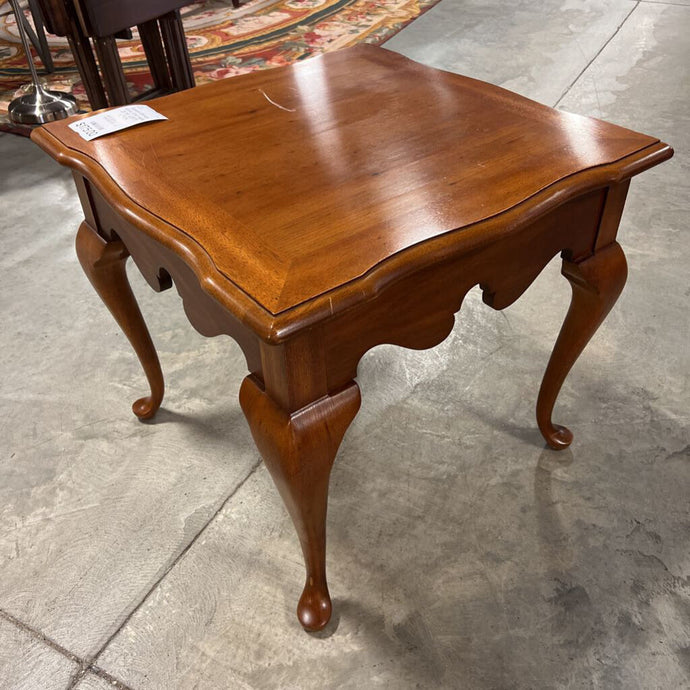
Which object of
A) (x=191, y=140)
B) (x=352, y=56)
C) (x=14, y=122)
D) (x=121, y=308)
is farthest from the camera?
(x=14, y=122)

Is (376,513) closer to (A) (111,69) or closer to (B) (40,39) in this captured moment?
(A) (111,69)

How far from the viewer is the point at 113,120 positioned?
1.12 m

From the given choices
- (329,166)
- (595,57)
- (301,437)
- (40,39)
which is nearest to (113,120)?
(329,166)

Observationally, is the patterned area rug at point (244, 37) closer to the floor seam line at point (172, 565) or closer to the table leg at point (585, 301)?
the floor seam line at point (172, 565)

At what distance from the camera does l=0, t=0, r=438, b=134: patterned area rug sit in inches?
129

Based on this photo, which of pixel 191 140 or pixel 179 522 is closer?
pixel 191 140

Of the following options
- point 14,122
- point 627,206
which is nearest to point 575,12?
point 627,206

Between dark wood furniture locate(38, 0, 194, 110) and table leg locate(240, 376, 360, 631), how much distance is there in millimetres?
2101

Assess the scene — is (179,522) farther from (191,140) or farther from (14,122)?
(14,122)

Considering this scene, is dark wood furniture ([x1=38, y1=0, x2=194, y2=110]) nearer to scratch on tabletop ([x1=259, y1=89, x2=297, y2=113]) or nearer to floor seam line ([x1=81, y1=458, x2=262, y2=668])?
scratch on tabletop ([x1=259, y1=89, x2=297, y2=113])

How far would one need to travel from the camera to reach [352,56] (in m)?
1.37

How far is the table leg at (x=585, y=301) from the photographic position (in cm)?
108

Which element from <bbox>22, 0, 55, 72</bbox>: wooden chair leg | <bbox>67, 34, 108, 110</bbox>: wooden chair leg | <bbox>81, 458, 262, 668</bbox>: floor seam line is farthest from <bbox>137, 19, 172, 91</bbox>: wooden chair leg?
<bbox>81, 458, 262, 668</bbox>: floor seam line

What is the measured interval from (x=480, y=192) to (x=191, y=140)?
1.50 feet
